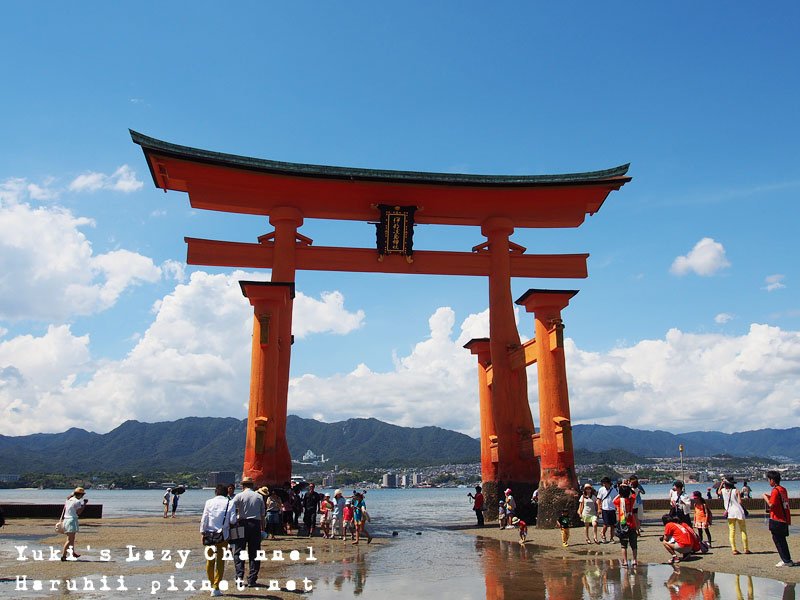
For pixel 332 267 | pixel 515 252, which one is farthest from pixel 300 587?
pixel 515 252

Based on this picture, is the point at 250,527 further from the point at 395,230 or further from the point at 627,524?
the point at 395,230

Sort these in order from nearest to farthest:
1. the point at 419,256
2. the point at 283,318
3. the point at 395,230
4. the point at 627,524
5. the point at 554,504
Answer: the point at 627,524, the point at 554,504, the point at 283,318, the point at 395,230, the point at 419,256

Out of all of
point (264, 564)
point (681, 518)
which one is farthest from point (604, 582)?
point (264, 564)

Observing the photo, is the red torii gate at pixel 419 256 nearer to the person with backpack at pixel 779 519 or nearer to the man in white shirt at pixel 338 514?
the man in white shirt at pixel 338 514

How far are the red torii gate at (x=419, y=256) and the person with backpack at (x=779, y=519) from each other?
7990 millimetres

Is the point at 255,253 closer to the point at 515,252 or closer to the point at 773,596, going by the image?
the point at 515,252

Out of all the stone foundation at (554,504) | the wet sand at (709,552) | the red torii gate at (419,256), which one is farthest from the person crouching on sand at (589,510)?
the red torii gate at (419,256)

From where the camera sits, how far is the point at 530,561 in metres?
12.0

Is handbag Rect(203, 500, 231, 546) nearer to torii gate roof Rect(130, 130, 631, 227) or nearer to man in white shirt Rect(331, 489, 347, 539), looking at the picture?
man in white shirt Rect(331, 489, 347, 539)

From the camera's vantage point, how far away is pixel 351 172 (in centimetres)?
2122

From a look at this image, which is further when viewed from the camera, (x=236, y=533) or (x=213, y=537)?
(x=236, y=533)

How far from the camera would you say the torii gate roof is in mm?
20531

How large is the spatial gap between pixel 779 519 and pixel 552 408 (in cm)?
849

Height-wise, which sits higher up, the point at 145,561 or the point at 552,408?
the point at 552,408
